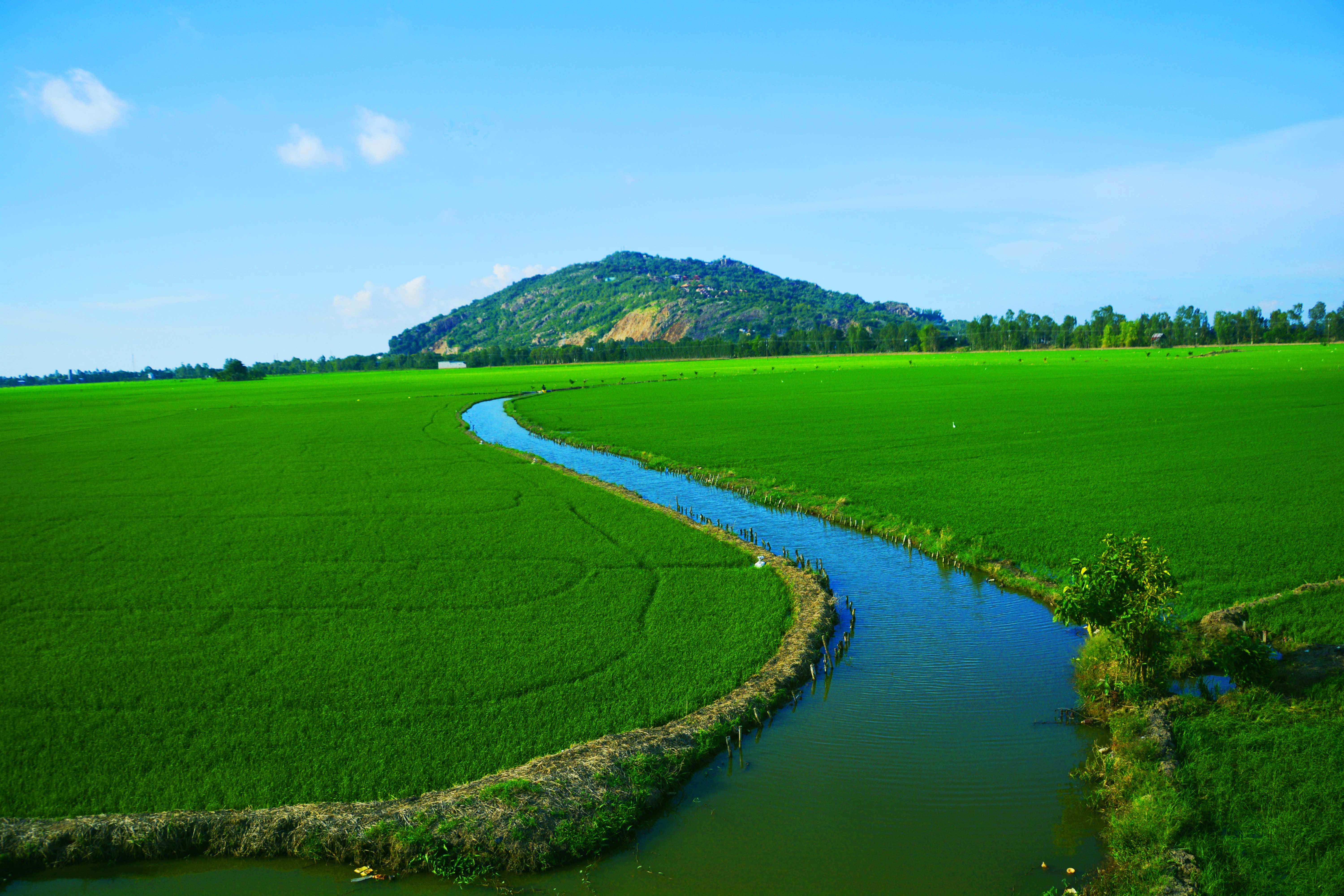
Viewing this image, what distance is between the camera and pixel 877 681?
1216cm

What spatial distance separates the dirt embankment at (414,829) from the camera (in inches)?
A: 321

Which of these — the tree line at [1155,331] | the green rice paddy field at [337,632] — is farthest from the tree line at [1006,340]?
the green rice paddy field at [337,632]

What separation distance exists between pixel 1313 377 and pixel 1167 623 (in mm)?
67840

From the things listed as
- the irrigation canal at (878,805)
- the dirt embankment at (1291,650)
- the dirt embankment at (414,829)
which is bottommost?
the irrigation canal at (878,805)

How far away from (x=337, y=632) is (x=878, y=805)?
10.2 m

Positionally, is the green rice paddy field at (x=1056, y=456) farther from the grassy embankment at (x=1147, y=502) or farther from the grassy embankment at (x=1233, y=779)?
the grassy embankment at (x=1233, y=779)

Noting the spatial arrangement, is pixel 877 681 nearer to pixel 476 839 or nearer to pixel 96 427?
pixel 476 839

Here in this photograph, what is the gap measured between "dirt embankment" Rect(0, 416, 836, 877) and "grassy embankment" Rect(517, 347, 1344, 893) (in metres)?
5.52

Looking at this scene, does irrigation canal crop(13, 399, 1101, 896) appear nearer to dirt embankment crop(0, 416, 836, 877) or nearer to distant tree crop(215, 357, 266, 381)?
dirt embankment crop(0, 416, 836, 877)

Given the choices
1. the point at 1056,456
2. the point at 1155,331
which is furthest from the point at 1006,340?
the point at 1056,456

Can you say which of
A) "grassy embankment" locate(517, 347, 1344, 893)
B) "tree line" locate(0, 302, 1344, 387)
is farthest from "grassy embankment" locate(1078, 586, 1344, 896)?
"tree line" locate(0, 302, 1344, 387)

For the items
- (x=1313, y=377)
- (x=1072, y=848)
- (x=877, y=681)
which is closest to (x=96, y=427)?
(x=877, y=681)

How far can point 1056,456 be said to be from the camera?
97.8 feet

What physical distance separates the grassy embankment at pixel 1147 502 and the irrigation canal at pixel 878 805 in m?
0.89
